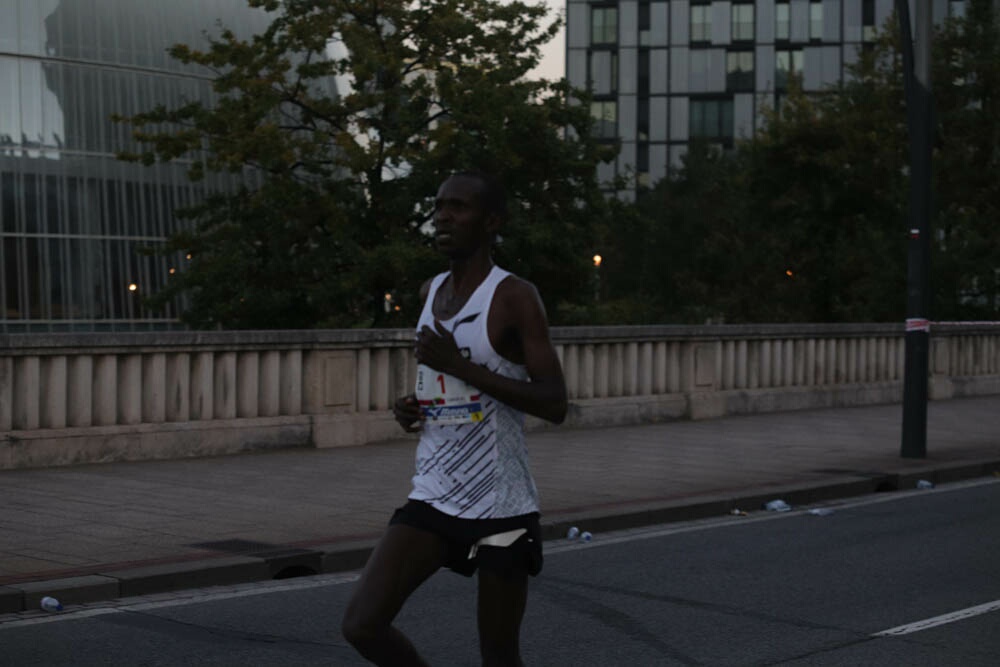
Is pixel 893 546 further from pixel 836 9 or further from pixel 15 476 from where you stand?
pixel 836 9

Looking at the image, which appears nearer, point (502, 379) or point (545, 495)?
point (502, 379)

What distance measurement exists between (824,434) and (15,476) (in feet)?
31.8

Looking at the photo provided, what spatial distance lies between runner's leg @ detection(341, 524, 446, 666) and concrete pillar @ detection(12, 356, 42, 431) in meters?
9.58

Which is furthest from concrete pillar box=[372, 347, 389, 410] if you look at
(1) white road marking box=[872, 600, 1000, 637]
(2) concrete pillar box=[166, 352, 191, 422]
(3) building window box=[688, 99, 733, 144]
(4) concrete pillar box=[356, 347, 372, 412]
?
(3) building window box=[688, 99, 733, 144]

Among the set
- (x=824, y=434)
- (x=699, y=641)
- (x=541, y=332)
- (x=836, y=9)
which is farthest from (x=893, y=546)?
(x=836, y=9)

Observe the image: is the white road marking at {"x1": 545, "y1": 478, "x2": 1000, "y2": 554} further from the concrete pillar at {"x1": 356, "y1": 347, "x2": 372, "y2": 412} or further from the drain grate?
the concrete pillar at {"x1": 356, "y1": 347, "x2": 372, "y2": 412}

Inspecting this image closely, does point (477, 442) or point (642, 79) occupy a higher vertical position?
point (642, 79)

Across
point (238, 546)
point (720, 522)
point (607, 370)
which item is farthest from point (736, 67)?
point (238, 546)

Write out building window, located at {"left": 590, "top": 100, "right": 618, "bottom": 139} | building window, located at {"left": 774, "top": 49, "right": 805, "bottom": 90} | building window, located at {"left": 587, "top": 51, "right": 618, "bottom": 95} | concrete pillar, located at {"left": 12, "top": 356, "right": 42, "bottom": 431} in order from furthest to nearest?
building window, located at {"left": 587, "top": 51, "right": 618, "bottom": 95} < building window, located at {"left": 590, "top": 100, "right": 618, "bottom": 139} < building window, located at {"left": 774, "top": 49, "right": 805, "bottom": 90} < concrete pillar, located at {"left": 12, "top": 356, "right": 42, "bottom": 431}

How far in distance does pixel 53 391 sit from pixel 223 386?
5.93 feet

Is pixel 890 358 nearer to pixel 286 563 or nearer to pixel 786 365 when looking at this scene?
pixel 786 365

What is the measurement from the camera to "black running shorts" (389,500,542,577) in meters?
4.59

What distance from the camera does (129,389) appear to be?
46.9 feet

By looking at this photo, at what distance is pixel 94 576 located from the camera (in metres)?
8.29
